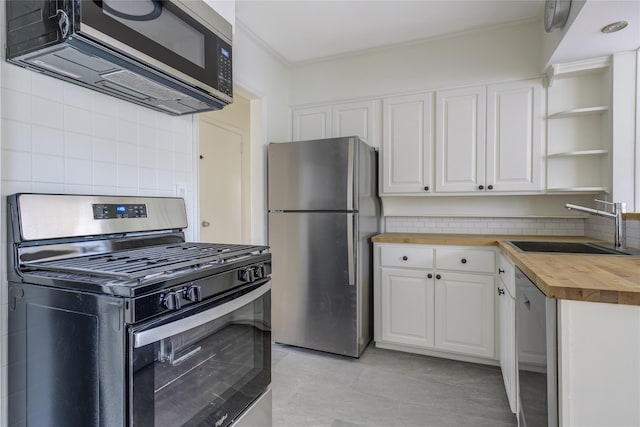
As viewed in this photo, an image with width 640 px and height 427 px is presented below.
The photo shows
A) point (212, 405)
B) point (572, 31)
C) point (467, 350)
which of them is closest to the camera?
point (212, 405)

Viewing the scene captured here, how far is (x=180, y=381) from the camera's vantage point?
1.05 metres

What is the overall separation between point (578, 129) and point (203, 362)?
9.23 feet

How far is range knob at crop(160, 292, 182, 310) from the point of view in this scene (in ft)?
3.07

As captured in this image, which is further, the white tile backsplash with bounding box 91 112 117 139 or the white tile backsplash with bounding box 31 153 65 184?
the white tile backsplash with bounding box 91 112 117 139

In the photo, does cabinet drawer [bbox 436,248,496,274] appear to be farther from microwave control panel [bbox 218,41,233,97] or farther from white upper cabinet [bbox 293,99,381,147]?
microwave control panel [bbox 218,41,233,97]

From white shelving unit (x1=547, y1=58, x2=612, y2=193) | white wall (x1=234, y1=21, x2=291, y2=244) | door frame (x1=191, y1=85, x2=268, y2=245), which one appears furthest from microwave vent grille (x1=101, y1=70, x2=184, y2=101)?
white shelving unit (x1=547, y1=58, x2=612, y2=193)

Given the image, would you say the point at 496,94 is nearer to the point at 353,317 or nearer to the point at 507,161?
the point at 507,161

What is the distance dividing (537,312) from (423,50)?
2393 mm

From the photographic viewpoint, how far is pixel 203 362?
1.14 meters

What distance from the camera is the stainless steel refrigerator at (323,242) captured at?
99.5 inches

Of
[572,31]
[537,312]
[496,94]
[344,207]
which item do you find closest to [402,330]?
[344,207]

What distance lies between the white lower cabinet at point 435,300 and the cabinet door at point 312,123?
1218 millimetres

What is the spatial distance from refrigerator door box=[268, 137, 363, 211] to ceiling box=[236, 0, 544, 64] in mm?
888

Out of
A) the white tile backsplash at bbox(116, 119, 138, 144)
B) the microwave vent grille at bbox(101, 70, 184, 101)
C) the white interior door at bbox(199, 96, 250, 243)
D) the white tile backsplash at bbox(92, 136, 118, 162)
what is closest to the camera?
the microwave vent grille at bbox(101, 70, 184, 101)
